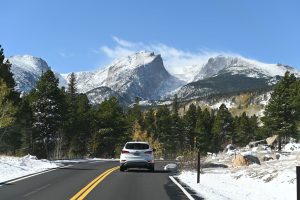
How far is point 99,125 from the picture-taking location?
80500mm

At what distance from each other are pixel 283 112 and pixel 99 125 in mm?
28956

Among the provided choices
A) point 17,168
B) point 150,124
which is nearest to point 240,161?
point 17,168

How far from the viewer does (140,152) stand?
27.1 meters

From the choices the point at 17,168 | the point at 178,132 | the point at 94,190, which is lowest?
Answer: the point at 94,190

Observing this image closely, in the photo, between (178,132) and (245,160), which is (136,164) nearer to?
(245,160)

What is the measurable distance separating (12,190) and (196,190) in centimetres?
634

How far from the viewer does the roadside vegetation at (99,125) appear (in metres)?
57.1

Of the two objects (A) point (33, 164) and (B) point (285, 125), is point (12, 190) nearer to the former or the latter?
(A) point (33, 164)

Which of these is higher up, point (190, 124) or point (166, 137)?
point (190, 124)

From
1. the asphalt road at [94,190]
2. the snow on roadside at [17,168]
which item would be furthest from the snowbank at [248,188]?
the snow on roadside at [17,168]

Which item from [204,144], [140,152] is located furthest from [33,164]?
[204,144]

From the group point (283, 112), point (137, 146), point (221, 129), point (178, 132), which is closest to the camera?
point (137, 146)

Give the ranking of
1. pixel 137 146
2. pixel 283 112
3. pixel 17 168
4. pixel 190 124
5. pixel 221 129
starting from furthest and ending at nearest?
pixel 190 124 < pixel 221 129 < pixel 283 112 < pixel 137 146 < pixel 17 168

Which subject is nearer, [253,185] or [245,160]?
[253,185]
